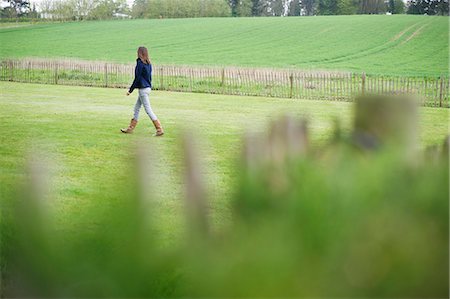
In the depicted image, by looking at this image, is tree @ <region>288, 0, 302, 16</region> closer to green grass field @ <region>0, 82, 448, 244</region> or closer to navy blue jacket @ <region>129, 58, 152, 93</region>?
green grass field @ <region>0, 82, 448, 244</region>

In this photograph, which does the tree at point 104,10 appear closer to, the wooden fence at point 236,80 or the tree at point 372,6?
the tree at point 372,6

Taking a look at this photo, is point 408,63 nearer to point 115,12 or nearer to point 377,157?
point 377,157

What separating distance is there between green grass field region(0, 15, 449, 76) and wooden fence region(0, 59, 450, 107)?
15.1m

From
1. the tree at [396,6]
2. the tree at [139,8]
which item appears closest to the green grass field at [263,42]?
the tree at [139,8]

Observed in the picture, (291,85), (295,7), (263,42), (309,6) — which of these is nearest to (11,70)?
(291,85)

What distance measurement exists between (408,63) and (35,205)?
153ft

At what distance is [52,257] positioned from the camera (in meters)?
0.79

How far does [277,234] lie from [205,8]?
Result: 9950cm

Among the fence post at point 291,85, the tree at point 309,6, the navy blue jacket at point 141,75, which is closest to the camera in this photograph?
the navy blue jacket at point 141,75

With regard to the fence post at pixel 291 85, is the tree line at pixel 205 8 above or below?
above

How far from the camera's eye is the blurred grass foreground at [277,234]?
0.75 meters

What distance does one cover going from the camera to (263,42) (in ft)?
197

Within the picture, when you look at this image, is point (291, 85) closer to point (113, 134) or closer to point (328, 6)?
point (113, 134)

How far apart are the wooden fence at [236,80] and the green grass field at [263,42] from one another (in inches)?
594
